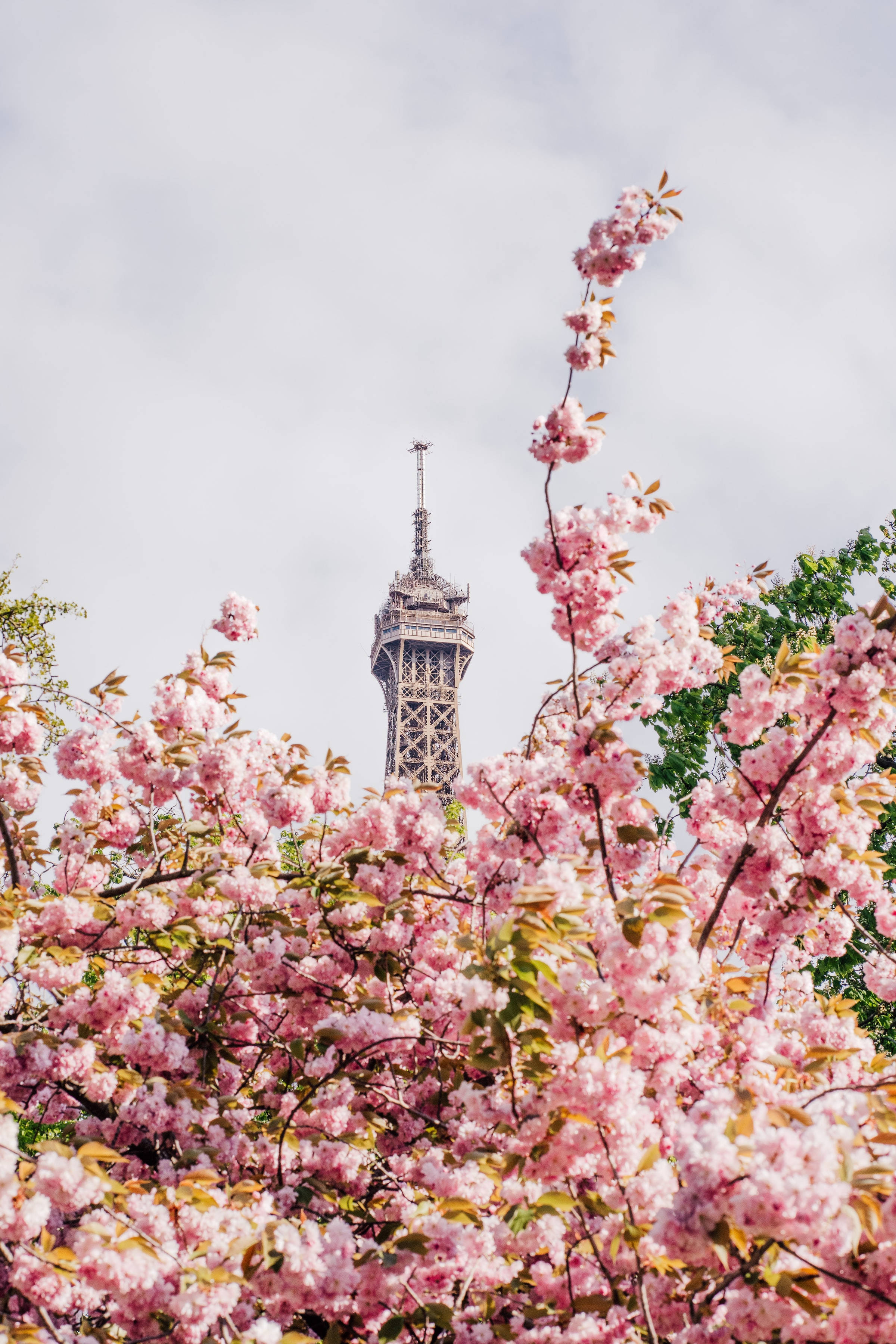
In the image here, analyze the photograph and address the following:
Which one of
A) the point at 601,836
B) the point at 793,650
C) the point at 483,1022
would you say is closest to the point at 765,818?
the point at 601,836

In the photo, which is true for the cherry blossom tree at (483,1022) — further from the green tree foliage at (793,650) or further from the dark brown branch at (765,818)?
the green tree foliage at (793,650)

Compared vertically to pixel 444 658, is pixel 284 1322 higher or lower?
lower

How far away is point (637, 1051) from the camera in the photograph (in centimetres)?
306

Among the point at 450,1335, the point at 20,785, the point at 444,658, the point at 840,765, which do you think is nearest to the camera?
the point at 450,1335

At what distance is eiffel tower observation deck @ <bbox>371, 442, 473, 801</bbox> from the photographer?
42438 millimetres

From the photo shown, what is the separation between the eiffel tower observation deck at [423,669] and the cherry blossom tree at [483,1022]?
3524 cm

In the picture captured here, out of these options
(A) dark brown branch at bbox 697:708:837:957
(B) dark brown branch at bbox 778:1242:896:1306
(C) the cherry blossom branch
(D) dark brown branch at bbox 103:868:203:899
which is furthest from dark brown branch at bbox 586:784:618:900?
(C) the cherry blossom branch

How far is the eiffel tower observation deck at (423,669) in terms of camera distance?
42.4 meters

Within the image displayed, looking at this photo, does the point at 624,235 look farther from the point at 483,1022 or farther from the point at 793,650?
the point at 793,650

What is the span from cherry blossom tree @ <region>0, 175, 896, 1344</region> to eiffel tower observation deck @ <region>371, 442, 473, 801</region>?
35236 millimetres

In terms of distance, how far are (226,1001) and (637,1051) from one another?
263cm

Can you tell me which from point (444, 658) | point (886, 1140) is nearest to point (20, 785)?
point (886, 1140)

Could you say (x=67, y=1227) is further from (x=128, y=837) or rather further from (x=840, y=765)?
(x=840, y=765)

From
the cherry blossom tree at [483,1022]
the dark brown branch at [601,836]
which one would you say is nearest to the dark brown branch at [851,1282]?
the cherry blossom tree at [483,1022]
